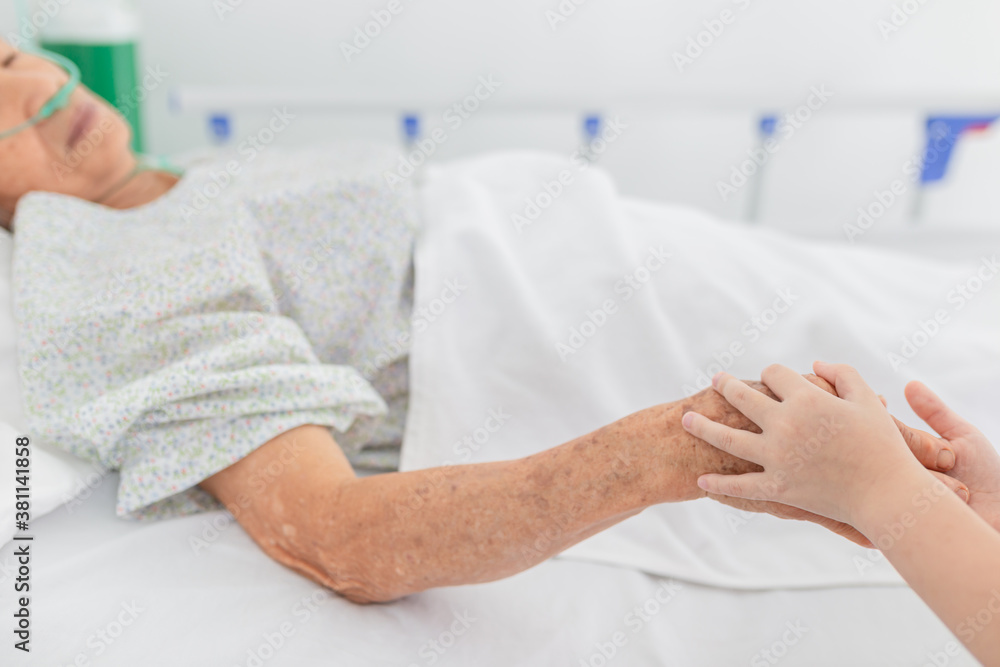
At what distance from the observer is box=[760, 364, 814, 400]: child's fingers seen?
76 cm

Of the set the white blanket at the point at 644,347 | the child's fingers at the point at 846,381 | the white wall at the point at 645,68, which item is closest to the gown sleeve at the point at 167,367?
the white blanket at the point at 644,347

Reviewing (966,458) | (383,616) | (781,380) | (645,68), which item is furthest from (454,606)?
(645,68)

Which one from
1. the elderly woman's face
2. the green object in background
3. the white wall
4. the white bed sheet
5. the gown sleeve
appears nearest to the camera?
the white bed sheet

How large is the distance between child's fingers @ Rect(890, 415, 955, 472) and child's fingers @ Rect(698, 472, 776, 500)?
152 mm

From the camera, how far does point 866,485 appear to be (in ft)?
2.23

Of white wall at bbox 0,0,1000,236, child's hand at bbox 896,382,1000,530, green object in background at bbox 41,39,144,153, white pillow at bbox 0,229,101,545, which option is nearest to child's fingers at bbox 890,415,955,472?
child's hand at bbox 896,382,1000,530

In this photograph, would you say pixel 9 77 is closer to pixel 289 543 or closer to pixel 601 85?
pixel 289 543

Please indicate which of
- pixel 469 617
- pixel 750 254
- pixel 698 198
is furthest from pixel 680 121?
pixel 469 617

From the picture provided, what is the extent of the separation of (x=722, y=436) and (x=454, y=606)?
40cm

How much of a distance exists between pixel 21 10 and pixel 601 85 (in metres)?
1.60

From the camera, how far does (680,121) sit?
257 centimetres

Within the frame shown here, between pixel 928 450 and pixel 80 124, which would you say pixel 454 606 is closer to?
pixel 928 450

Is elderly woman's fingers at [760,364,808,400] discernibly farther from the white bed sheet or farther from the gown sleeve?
the gown sleeve

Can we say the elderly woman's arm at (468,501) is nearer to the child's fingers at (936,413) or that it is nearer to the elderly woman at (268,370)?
the elderly woman at (268,370)
